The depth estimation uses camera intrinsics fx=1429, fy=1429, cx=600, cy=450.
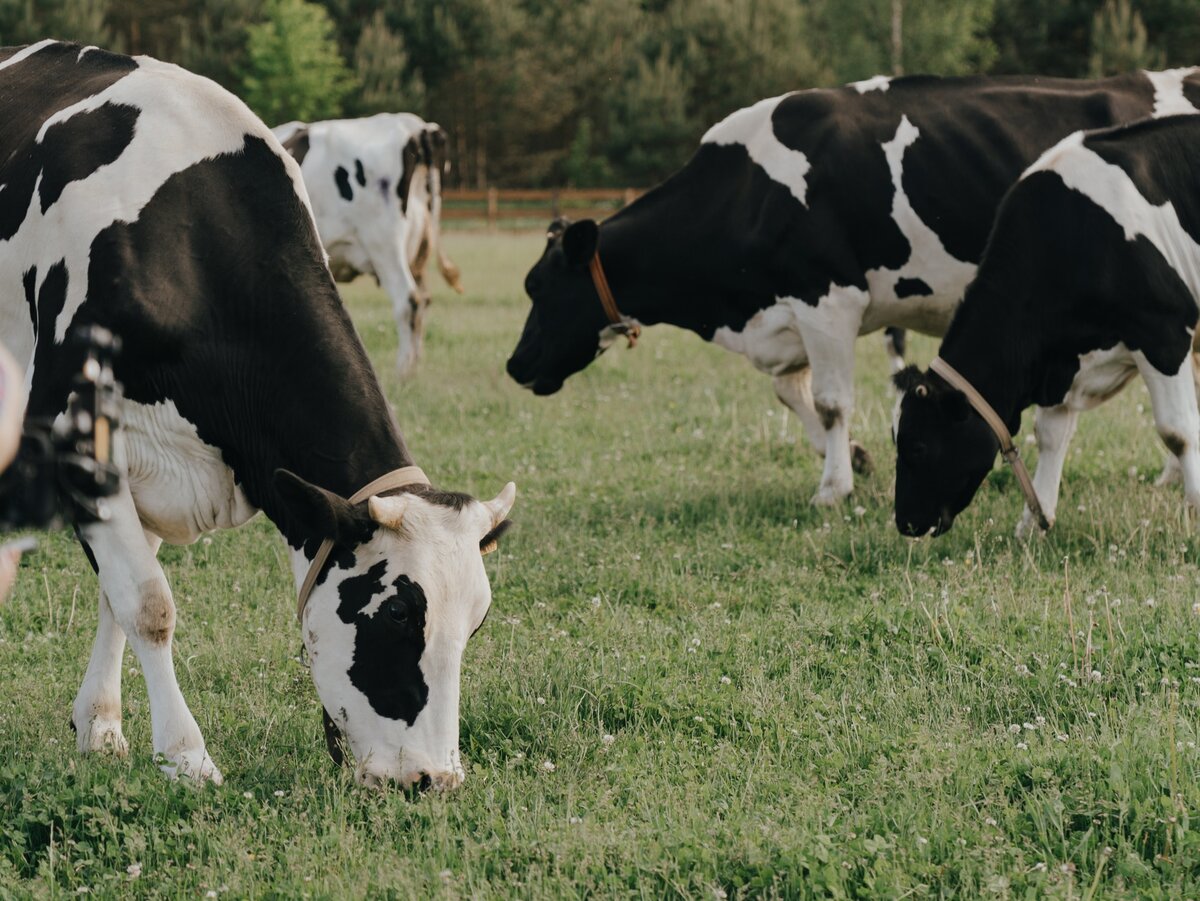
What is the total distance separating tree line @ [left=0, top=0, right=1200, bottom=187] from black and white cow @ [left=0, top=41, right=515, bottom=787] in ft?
170

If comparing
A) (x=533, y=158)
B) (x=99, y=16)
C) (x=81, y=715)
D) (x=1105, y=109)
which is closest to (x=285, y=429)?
(x=81, y=715)

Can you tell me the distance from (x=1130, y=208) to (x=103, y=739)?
215 inches

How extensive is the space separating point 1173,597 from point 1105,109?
410 centimetres

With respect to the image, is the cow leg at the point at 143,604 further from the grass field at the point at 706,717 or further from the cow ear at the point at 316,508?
the cow ear at the point at 316,508

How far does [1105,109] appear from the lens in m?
8.95

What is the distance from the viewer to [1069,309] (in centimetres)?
734

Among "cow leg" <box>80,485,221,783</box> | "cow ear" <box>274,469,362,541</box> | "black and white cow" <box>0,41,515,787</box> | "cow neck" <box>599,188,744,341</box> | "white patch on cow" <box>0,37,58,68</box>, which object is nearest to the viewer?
"cow ear" <box>274,469,362,541</box>

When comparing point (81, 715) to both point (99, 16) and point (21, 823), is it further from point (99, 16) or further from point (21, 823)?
point (99, 16)

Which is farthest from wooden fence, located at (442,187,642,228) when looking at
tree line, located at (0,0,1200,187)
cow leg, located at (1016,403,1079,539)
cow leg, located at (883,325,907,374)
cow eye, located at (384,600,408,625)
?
cow eye, located at (384,600,408,625)

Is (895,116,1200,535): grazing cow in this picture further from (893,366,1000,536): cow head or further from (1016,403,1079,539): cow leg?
(1016,403,1079,539): cow leg

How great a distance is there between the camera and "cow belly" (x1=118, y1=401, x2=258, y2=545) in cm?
470

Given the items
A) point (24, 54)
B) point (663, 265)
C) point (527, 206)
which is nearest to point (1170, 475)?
point (663, 265)

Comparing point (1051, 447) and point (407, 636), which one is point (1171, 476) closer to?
point (1051, 447)

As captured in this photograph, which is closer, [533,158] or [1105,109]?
[1105,109]
